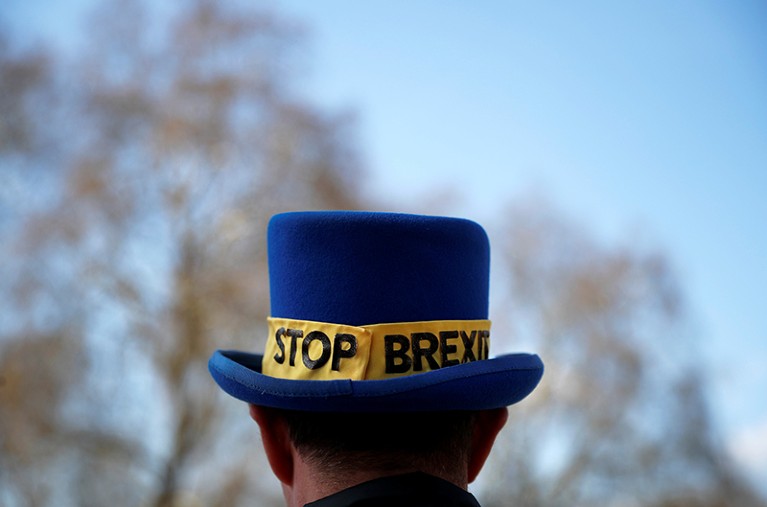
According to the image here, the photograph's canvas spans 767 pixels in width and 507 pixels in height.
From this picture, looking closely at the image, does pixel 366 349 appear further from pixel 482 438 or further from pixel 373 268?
pixel 482 438

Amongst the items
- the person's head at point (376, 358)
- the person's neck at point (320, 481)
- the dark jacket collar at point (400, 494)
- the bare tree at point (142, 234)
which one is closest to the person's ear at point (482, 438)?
the person's head at point (376, 358)

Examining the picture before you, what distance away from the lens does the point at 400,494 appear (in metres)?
1.53

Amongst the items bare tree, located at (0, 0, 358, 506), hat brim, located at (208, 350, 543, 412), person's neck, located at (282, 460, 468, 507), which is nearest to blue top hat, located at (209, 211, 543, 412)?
hat brim, located at (208, 350, 543, 412)

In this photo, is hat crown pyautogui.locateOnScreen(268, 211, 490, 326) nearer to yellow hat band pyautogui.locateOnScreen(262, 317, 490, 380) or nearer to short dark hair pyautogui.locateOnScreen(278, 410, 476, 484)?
yellow hat band pyautogui.locateOnScreen(262, 317, 490, 380)

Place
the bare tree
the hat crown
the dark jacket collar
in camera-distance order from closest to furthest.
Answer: the dark jacket collar < the hat crown < the bare tree

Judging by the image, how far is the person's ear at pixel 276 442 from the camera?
168cm

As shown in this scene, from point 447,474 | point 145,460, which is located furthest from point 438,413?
point 145,460

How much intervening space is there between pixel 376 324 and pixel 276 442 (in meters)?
0.31

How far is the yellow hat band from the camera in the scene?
1696 mm

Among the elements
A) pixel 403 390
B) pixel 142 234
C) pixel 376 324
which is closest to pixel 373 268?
pixel 376 324

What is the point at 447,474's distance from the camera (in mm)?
1618

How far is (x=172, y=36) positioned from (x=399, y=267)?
13.9 meters

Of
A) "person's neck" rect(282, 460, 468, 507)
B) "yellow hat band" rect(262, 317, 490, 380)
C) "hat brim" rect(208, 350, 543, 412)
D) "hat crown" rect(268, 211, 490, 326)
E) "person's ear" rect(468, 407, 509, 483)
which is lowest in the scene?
"person's neck" rect(282, 460, 468, 507)

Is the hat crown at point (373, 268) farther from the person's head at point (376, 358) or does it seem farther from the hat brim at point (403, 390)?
the hat brim at point (403, 390)
